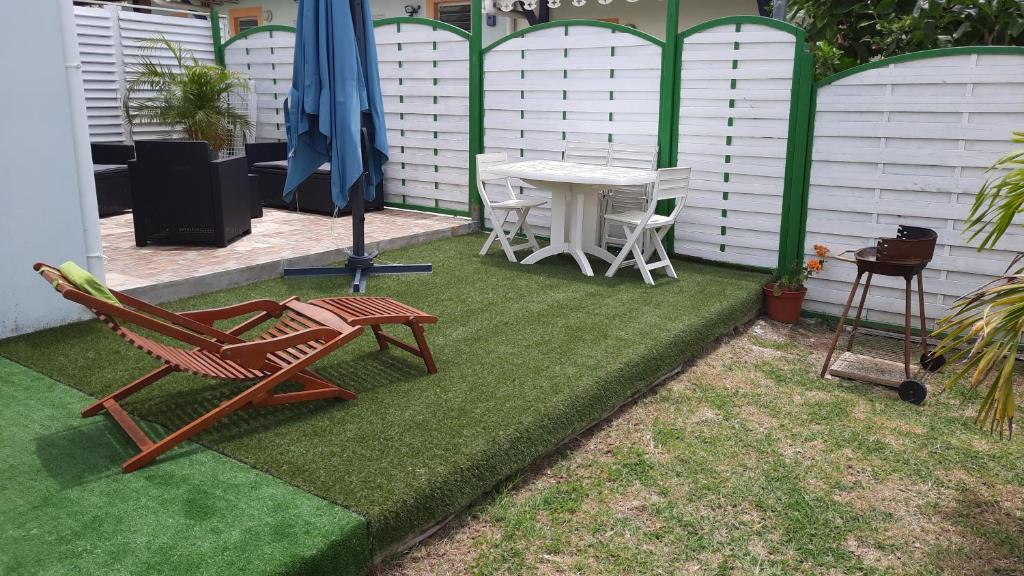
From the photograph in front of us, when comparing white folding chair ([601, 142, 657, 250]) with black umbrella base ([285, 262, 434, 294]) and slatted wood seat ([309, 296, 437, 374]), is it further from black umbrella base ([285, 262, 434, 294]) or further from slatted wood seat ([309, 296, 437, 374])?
slatted wood seat ([309, 296, 437, 374])

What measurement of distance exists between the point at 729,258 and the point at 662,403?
275 cm

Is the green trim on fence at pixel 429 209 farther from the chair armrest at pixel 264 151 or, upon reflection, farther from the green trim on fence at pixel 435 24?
the green trim on fence at pixel 435 24

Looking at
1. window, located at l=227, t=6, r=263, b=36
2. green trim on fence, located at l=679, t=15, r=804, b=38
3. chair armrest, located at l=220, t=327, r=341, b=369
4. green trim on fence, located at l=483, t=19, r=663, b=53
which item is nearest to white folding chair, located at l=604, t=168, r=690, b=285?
green trim on fence, located at l=679, t=15, r=804, b=38

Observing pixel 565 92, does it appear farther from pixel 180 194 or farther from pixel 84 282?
pixel 84 282

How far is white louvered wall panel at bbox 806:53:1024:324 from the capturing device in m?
5.41

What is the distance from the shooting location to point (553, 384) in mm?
4078

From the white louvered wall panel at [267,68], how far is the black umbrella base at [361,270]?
160 inches

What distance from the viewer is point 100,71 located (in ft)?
29.8

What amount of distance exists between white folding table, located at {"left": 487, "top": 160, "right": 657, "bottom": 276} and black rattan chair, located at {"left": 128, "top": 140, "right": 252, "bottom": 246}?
238 centimetres

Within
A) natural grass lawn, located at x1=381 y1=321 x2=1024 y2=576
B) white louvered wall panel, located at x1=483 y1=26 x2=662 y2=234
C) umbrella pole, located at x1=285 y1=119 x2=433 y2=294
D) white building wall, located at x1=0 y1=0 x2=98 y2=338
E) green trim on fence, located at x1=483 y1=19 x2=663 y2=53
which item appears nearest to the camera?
natural grass lawn, located at x1=381 y1=321 x2=1024 y2=576

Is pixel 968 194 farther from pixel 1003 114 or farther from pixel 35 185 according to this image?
pixel 35 185

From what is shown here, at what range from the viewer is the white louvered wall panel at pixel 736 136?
20.8 feet

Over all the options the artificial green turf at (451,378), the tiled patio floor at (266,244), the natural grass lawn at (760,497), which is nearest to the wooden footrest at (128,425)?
the artificial green turf at (451,378)

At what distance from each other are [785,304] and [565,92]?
296 centimetres
